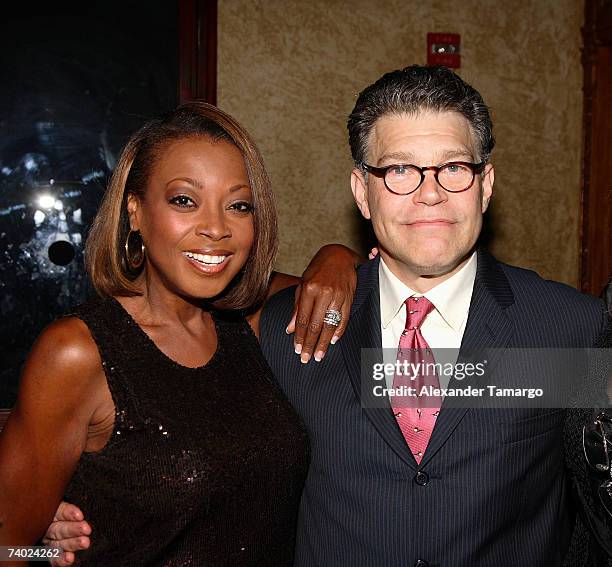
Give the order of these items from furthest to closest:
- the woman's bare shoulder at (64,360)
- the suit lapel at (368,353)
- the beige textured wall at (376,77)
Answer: the beige textured wall at (376,77) → the suit lapel at (368,353) → the woman's bare shoulder at (64,360)

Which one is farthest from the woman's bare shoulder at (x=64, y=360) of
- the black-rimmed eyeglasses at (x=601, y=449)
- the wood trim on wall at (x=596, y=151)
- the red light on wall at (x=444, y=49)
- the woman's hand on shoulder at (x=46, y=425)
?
the wood trim on wall at (x=596, y=151)

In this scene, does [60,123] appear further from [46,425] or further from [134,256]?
[46,425]

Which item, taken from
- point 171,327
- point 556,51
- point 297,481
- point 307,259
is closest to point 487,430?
point 297,481

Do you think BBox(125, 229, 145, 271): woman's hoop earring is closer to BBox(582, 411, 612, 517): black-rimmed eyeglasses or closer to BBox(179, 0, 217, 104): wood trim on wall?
BBox(582, 411, 612, 517): black-rimmed eyeglasses

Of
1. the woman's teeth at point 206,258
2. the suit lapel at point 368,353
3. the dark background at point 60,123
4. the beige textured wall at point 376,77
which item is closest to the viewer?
the suit lapel at point 368,353

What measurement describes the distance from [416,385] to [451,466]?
0.21m

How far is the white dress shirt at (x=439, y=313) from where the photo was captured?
5.82ft

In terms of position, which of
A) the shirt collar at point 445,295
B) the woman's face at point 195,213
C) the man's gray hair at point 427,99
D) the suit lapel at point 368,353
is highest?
the man's gray hair at point 427,99

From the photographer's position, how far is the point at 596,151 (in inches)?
155

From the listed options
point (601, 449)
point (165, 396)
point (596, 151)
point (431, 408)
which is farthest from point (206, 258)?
point (596, 151)

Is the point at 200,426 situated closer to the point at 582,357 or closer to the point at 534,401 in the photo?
the point at 534,401

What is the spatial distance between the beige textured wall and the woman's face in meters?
1.86

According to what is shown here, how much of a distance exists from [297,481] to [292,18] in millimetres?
A: 2558

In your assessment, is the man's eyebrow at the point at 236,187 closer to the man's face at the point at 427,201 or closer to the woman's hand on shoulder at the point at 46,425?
the man's face at the point at 427,201
